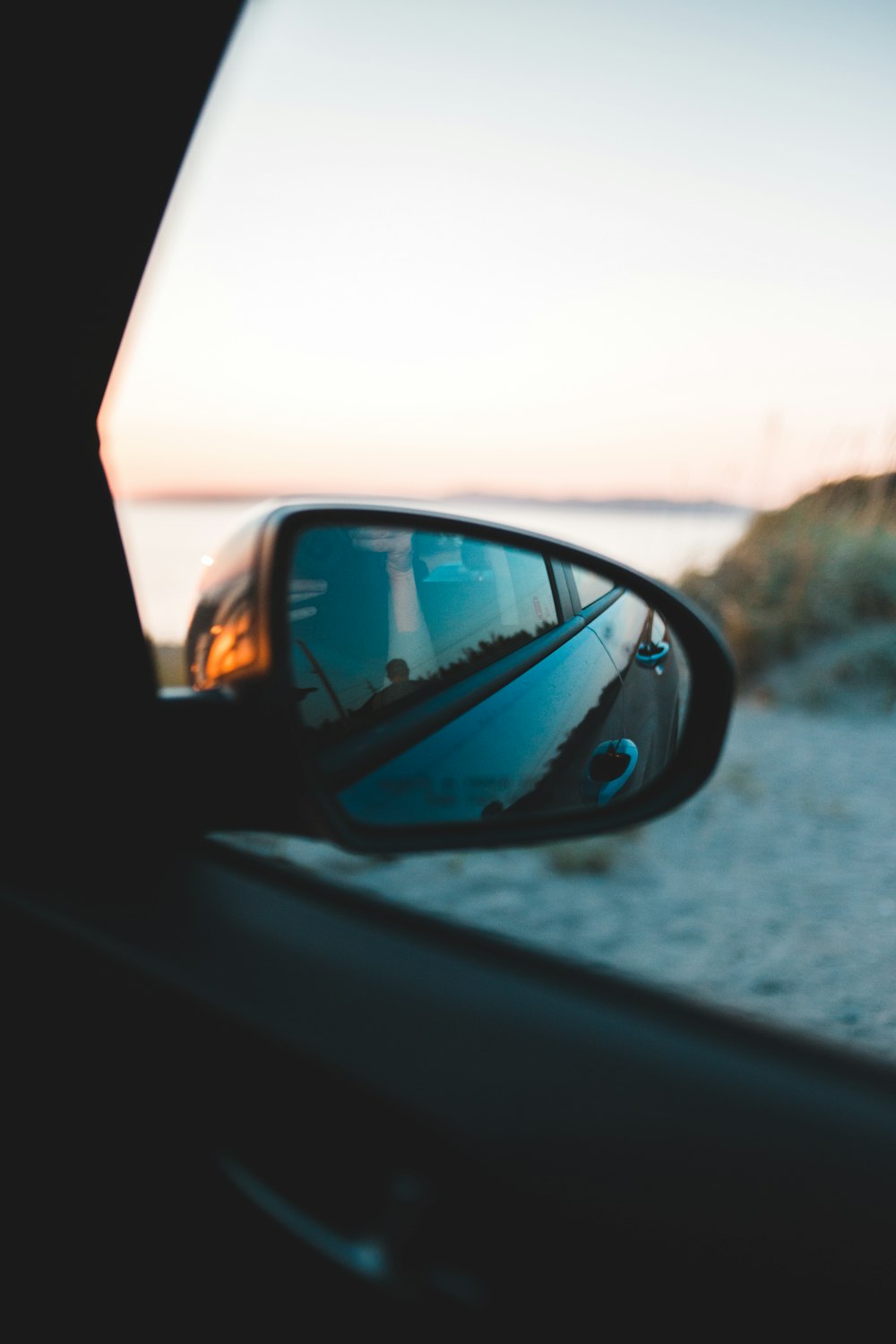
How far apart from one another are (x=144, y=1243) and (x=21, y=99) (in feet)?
5.78

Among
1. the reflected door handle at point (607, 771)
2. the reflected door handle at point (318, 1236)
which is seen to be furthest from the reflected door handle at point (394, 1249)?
the reflected door handle at point (607, 771)

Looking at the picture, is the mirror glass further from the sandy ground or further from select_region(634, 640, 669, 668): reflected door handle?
the sandy ground

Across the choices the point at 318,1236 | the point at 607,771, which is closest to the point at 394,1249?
the point at 318,1236

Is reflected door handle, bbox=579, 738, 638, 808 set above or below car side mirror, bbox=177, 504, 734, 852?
below

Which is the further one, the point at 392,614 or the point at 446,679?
the point at 446,679

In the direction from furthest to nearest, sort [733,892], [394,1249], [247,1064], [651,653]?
[733,892] < [651,653] < [247,1064] < [394,1249]

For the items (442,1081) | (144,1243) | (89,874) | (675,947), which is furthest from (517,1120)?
(675,947)

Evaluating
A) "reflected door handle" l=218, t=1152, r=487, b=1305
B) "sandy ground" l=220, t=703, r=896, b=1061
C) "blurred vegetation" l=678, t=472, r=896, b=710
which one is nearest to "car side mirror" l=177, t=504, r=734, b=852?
"reflected door handle" l=218, t=1152, r=487, b=1305

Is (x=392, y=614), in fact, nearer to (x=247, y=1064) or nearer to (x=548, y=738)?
(x=548, y=738)

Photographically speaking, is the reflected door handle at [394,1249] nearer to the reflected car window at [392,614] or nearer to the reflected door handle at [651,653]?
the reflected car window at [392,614]

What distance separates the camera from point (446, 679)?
1833 millimetres

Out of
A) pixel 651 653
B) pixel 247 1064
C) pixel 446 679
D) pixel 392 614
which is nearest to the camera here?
pixel 247 1064

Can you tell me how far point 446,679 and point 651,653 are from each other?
0.50 metres

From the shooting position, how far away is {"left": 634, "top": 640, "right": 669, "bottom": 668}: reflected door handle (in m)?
2.04
